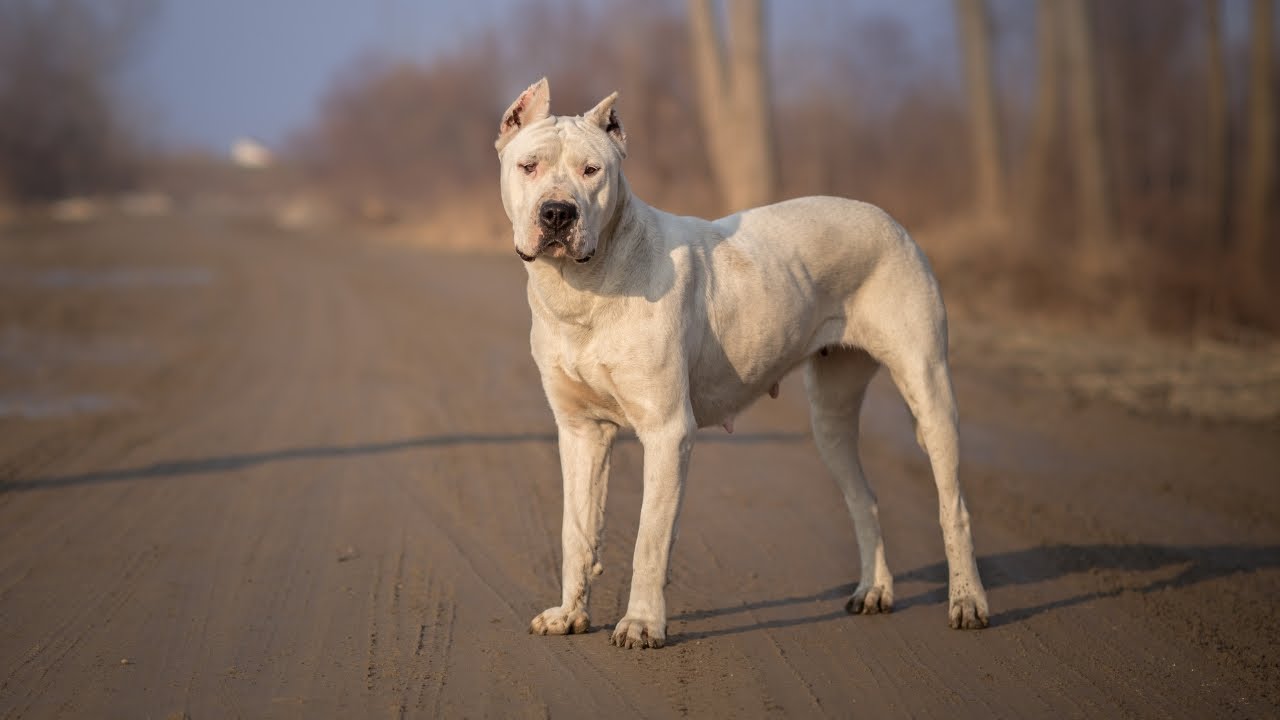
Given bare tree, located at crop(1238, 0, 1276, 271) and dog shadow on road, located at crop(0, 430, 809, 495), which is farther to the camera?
bare tree, located at crop(1238, 0, 1276, 271)

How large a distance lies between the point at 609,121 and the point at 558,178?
485mm

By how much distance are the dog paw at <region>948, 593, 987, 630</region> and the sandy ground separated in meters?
0.08

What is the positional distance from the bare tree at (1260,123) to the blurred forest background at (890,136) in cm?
4

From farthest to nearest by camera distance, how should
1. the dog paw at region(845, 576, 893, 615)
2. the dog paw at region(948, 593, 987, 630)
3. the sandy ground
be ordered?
the dog paw at region(845, 576, 893, 615) → the dog paw at region(948, 593, 987, 630) → the sandy ground

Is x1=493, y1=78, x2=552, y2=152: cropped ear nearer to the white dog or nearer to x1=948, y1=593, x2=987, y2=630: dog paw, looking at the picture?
the white dog

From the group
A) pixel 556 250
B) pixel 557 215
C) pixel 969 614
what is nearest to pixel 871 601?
pixel 969 614

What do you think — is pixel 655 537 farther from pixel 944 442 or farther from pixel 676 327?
pixel 944 442

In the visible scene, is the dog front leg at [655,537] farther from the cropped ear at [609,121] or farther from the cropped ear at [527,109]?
the cropped ear at [527,109]

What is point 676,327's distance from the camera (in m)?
4.90

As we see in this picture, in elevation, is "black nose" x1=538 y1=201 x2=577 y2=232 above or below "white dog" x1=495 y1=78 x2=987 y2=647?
above

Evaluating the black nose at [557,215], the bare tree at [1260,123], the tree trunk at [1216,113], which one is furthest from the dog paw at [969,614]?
the tree trunk at [1216,113]

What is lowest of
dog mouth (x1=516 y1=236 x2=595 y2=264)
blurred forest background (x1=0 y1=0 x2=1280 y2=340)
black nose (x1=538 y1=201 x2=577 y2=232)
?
blurred forest background (x1=0 y1=0 x2=1280 y2=340)

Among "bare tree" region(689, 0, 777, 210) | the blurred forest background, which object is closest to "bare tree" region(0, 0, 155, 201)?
the blurred forest background

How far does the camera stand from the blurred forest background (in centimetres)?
1884
